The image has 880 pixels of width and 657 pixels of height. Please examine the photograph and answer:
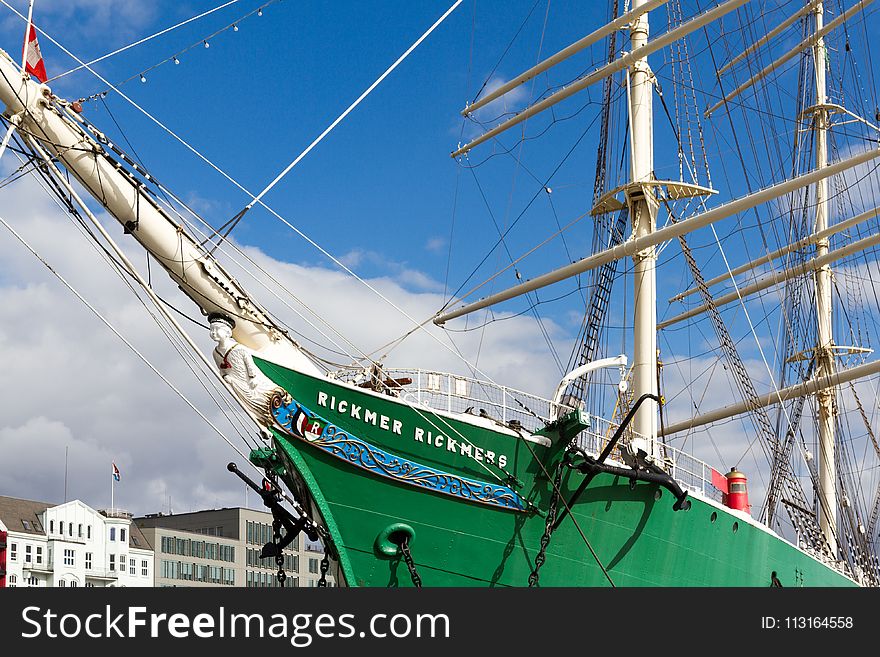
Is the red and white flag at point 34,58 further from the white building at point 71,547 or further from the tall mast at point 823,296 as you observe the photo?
the white building at point 71,547

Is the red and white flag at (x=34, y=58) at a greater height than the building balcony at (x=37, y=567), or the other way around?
the red and white flag at (x=34, y=58)

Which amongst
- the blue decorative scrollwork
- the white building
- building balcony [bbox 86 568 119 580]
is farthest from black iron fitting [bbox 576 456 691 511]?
building balcony [bbox 86 568 119 580]

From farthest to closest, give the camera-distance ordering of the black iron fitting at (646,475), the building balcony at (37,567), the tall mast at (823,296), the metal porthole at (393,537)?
1. the building balcony at (37,567)
2. the tall mast at (823,296)
3. the black iron fitting at (646,475)
4. the metal porthole at (393,537)

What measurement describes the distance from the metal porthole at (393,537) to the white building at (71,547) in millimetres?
53317

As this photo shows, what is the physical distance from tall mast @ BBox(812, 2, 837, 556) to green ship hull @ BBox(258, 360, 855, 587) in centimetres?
2271

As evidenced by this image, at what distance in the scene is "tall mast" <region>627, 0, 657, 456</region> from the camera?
26250 mm

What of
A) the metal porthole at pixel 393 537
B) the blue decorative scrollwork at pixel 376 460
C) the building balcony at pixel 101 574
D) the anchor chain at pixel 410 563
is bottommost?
the anchor chain at pixel 410 563

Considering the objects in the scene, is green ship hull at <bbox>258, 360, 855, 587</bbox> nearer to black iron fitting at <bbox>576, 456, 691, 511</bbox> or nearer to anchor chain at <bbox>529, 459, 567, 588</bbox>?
anchor chain at <bbox>529, 459, 567, 588</bbox>

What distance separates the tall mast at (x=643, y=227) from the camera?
26.2m

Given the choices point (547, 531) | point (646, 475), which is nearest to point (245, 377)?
point (547, 531)

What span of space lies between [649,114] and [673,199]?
2.26 m

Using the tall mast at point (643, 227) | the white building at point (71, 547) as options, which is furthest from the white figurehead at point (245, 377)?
the white building at point (71, 547)
